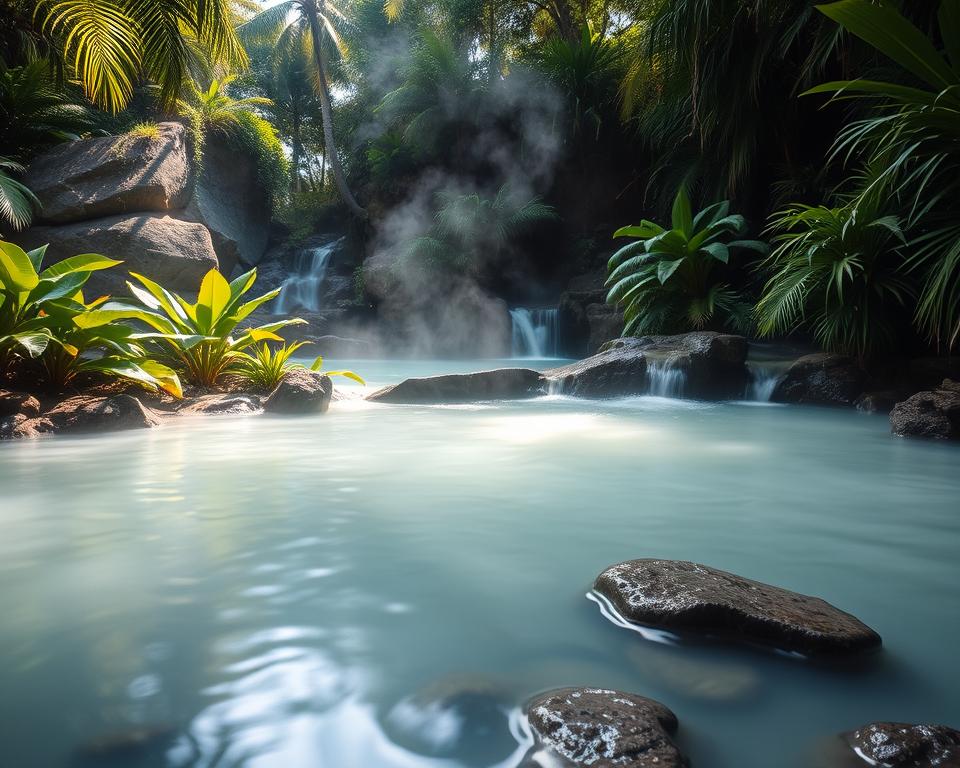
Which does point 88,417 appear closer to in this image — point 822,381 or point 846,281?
point 846,281

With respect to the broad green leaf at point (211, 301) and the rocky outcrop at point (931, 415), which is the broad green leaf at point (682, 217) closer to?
the rocky outcrop at point (931, 415)

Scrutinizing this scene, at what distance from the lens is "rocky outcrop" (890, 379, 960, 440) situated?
436cm

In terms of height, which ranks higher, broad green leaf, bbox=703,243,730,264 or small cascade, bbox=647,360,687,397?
broad green leaf, bbox=703,243,730,264

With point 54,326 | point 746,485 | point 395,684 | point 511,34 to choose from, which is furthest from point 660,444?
point 511,34

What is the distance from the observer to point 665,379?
6.99m

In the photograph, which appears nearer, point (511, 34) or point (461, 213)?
point (461, 213)

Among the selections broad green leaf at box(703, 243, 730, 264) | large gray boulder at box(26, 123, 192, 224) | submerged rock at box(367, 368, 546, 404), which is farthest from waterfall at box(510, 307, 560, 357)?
large gray boulder at box(26, 123, 192, 224)

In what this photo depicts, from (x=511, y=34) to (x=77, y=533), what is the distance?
20.2 m

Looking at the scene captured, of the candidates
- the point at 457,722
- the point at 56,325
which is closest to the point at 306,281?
the point at 56,325

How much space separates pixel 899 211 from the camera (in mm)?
5598

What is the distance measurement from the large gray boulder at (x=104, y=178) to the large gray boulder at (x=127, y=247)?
237 mm

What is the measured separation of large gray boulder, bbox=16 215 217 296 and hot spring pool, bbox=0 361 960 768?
22.2 ft

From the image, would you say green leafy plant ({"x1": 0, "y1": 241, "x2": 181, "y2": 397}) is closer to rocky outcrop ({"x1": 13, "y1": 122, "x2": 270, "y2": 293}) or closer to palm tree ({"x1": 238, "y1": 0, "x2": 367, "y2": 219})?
rocky outcrop ({"x1": 13, "y1": 122, "x2": 270, "y2": 293})

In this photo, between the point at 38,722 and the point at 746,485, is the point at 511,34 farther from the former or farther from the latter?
the point at 38,722
